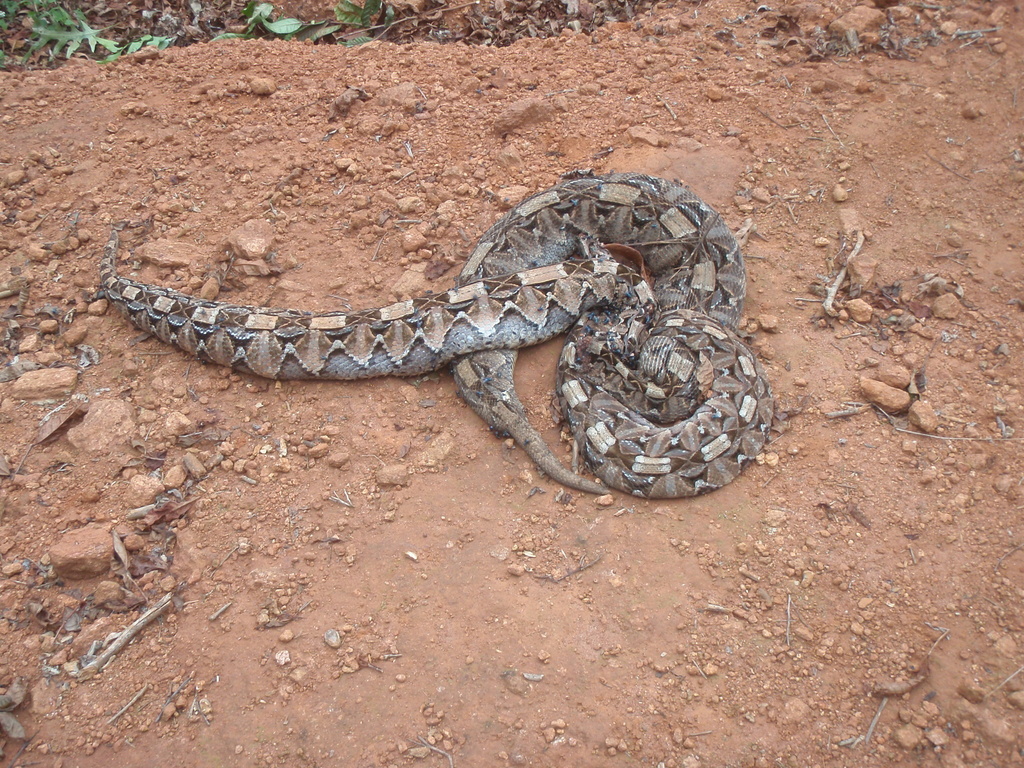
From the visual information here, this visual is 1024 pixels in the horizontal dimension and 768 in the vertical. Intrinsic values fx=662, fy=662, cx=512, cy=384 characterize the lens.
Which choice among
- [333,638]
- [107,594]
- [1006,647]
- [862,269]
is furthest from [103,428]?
Result: [862,269]

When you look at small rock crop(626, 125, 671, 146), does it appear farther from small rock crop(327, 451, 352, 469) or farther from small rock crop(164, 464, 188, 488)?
small rock crop(164, 464, 188, 488)

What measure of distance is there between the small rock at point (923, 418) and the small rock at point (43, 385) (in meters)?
8.12

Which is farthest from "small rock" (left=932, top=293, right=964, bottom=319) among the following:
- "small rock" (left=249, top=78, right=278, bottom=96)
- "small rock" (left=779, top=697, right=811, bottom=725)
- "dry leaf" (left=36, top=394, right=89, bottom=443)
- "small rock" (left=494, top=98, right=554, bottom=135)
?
"small rock" (left=249, top=78, right=278, bottom=96)

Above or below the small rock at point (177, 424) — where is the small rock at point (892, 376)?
above

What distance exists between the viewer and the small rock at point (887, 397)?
6.06 metres

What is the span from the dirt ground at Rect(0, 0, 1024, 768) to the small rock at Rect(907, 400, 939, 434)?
0.04m

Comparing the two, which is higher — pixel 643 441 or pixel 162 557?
pixel 643 441

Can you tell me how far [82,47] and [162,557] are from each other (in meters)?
10.8

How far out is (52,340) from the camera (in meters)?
7.25

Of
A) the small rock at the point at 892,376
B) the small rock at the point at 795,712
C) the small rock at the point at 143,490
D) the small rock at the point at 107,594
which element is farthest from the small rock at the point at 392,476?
the small rock at the point at 892,376

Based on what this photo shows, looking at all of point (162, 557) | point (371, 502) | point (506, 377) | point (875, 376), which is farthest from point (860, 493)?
point (162, 557)

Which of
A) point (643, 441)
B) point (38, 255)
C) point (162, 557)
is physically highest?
point (38, 255)

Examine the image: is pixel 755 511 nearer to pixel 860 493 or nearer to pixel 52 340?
pixel 860 493

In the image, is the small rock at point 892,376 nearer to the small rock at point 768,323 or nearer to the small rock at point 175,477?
the small rock at point 768,323
